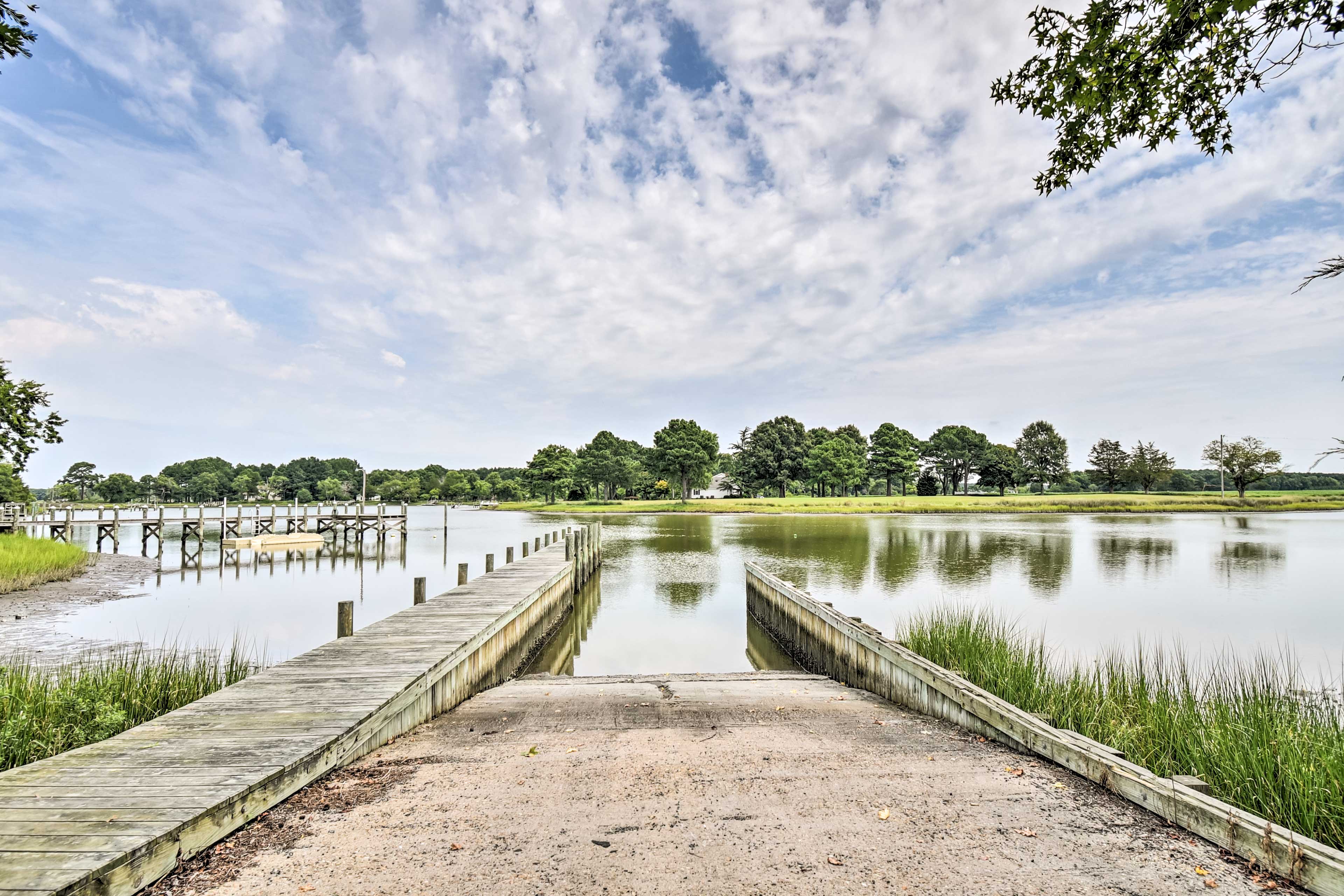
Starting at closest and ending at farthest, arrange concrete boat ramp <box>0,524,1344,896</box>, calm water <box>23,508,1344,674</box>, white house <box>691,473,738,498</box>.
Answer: concrete boat ramp <box>0,524,1344,896</box>, calm water <box>23,508,1344,674</box>, white house <box>691,473,738,498</box>

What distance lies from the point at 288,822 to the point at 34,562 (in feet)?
67.3

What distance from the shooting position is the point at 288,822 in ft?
11.3

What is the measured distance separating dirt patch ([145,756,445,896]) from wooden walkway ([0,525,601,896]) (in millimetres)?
63

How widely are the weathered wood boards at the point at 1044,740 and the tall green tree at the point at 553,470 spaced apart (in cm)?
7436

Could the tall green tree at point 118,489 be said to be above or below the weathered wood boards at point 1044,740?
above

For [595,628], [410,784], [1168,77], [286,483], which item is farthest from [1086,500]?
[286,483]

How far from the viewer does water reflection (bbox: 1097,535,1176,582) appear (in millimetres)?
19359

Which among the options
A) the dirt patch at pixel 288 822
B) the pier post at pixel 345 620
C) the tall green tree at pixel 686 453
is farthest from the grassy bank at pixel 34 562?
the tall green tree at pixel 686 453

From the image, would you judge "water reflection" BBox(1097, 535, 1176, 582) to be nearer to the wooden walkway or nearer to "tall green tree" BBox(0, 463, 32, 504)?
the wooden walkway

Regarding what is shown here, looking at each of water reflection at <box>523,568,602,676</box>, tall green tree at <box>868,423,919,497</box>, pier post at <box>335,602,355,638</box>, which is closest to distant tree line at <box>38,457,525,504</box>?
tall green tree at <box>868,423,919,497</box>

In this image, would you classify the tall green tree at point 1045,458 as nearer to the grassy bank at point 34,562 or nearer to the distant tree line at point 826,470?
the distant tree line at point 826,470

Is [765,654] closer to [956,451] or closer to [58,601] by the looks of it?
[58,601]

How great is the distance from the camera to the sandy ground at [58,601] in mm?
10367

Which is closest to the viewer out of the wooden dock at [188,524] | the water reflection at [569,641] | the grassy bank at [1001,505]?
the water reflection at [569,641]
